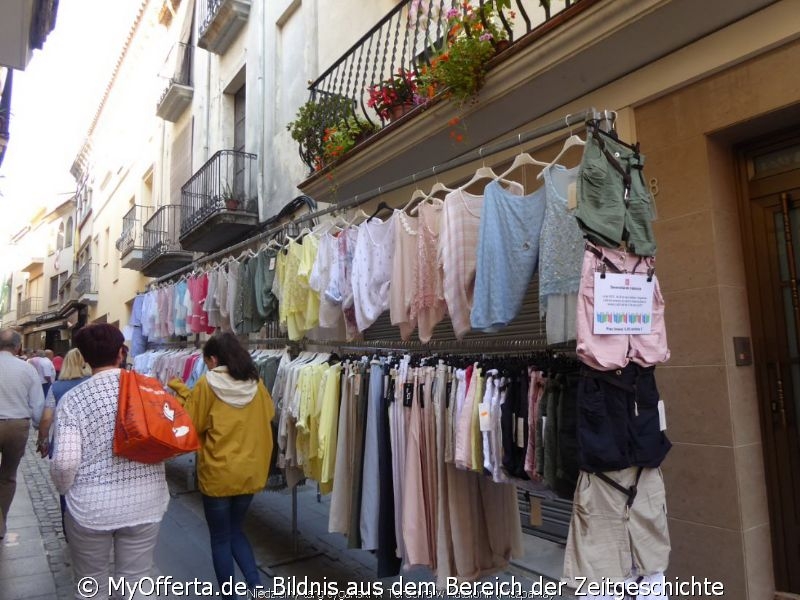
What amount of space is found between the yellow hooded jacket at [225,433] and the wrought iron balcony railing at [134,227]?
1282 centimetres

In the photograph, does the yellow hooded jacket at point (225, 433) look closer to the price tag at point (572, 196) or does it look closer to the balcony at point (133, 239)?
the price tag at point (572, 196)

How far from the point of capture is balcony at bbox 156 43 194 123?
13.1 m

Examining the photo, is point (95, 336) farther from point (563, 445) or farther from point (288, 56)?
point (288, 56)

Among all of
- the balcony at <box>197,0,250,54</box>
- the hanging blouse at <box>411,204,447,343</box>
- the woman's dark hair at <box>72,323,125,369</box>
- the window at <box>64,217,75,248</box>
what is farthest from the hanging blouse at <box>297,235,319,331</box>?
the window at <box>64,217,75,248</box>

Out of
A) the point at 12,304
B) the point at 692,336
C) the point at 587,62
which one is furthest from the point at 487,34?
the point at 12,304

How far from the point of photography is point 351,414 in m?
3.73

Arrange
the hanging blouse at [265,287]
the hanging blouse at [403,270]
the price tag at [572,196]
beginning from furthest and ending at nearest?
1. the hanging blouse at [265,287]
2. the hanging blouse at [403,270]
3. the price tag at [572,196]

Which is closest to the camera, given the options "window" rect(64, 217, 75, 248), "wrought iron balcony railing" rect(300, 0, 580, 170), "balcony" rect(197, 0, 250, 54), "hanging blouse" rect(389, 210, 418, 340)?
"hanging blouse" rect(389, 210, 418, 340)

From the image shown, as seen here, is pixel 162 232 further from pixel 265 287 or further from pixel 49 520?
pixel 265 287

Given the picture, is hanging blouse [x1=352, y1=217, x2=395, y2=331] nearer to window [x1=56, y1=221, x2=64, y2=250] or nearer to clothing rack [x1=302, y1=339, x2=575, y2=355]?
clothing rack [x1=302, y1=339, x2=575, y2=355]

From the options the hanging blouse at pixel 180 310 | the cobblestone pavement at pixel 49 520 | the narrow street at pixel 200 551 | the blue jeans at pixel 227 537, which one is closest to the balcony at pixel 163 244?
the cobblestone pavement at pixel 49 520

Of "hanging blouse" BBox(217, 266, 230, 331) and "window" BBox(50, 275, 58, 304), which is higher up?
"window" BBox(50, 275, 58, 304)

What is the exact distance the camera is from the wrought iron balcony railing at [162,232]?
12.8 m

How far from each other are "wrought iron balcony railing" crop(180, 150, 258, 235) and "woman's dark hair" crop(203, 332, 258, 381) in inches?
250
